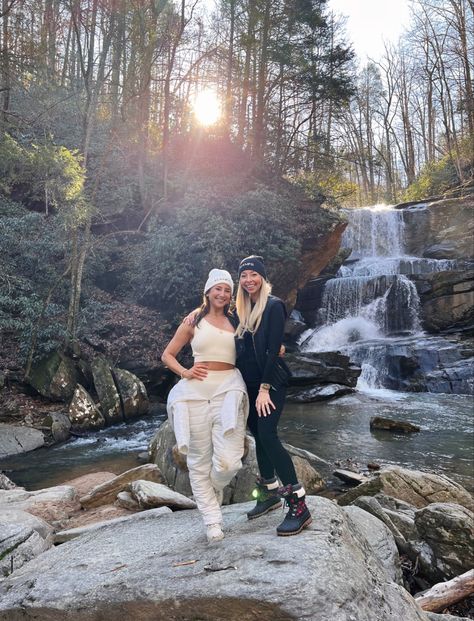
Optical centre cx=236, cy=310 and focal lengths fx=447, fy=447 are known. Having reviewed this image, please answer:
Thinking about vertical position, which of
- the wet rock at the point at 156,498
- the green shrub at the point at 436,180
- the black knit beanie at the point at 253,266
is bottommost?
the wet rock at the point at 156,498

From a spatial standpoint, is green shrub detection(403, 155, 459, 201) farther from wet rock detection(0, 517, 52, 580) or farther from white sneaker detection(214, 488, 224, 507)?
wet rock detection(0, 517, 52, 580)

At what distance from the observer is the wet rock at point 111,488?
5395 mm

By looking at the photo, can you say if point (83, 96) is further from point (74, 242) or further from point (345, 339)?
point (345, 339)

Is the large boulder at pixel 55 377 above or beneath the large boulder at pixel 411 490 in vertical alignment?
above

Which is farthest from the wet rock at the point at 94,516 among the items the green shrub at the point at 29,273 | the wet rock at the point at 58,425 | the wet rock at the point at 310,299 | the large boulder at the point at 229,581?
the wet rock at the point at 310,299

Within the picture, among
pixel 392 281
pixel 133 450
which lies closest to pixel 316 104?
pixel 392 281

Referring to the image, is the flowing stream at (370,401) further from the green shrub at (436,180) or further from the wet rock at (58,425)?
the green shrub at (436,180)

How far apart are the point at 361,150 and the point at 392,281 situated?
19.8m

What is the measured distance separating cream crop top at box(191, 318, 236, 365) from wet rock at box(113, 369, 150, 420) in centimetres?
889

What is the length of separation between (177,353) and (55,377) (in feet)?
29.8

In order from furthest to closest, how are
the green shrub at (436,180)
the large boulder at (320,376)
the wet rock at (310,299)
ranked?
the green shrub at (436,180)
the wet rock at (310,299)
the large boulder at (320,376)

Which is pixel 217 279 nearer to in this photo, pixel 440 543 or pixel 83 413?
pixel 440 543

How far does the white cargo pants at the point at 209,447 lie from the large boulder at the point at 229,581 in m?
0.25

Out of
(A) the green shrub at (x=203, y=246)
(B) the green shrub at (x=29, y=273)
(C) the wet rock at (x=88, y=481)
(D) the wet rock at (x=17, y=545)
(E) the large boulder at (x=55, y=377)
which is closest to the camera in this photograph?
(D) the wet rock at (x=17, y=545)
